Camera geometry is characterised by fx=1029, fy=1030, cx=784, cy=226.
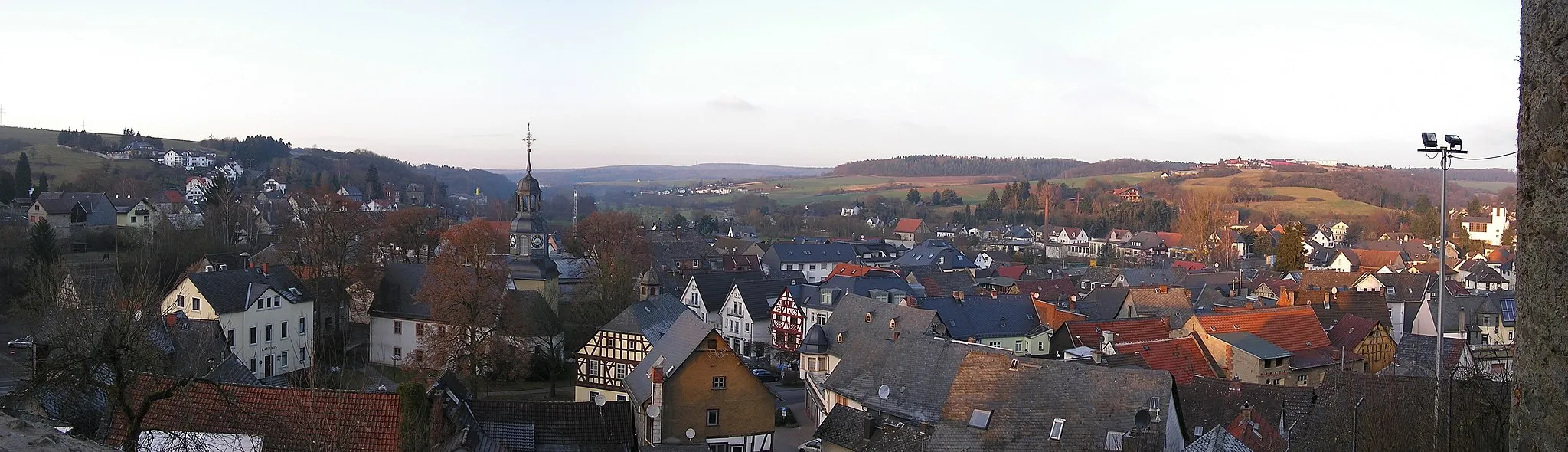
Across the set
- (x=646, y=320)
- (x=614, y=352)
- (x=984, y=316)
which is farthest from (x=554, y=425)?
(x=984, y=316)

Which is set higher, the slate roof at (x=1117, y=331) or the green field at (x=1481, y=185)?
the green field at (x=1481, y=185)

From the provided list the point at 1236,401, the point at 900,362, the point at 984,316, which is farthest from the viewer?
the point at 984,316

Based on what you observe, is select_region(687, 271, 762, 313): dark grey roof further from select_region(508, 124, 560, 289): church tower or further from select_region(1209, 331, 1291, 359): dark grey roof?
select_region(1209, 331, 1291, 359): dark grey roof

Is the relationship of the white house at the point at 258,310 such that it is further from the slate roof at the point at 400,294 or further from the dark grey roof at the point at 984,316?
the dark grey roof at the point at 984,316

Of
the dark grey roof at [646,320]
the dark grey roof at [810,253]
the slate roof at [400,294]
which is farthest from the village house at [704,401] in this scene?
the dark grey roof at [810,253]

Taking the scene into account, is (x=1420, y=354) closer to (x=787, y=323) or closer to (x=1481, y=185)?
(x=787, y=323)

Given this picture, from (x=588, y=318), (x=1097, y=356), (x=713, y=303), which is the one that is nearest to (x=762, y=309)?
(x=713, y=303)

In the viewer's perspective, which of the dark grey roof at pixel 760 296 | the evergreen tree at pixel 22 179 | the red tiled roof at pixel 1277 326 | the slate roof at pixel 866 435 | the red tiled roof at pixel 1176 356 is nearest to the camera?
the slate roof at pixel 866 435
